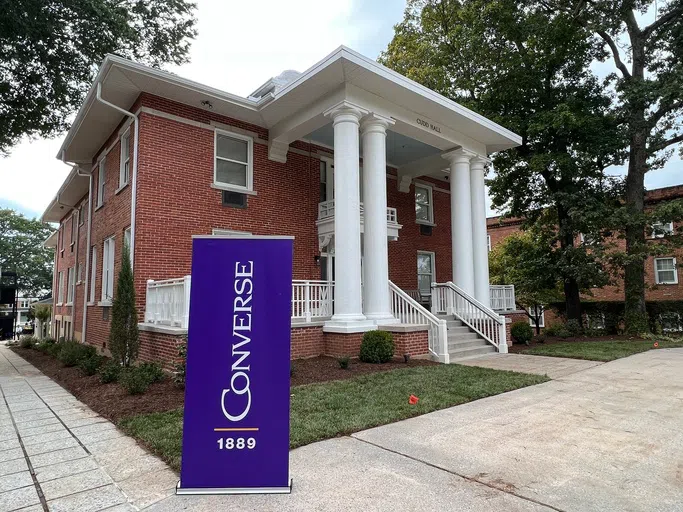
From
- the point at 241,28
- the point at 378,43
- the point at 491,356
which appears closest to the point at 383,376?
the point at 491,356

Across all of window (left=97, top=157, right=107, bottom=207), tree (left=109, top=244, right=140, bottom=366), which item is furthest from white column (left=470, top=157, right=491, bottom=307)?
window (left=97, top=157, right=107, bottom=207)

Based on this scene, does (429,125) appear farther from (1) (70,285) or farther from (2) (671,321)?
(1) (70,285)

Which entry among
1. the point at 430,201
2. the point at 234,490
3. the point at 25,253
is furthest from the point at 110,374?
the point at 25,253

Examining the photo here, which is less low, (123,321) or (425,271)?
(425,271)

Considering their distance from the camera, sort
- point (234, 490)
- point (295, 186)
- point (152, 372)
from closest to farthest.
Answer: point (234, 490) < point (152, 372) < point (295, 186)

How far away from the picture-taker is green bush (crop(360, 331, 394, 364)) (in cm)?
895

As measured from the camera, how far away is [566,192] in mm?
16312

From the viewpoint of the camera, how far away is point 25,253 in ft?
175

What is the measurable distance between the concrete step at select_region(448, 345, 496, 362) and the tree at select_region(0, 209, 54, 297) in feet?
187

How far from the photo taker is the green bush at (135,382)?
21.1 ft

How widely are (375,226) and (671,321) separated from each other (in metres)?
14.2

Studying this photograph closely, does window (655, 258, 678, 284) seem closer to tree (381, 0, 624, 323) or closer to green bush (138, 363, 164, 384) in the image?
tree (381, 0, 624, 323)

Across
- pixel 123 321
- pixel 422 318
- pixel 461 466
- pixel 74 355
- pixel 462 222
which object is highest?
pixel 462 222

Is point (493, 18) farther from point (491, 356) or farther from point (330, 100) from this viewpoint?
point (491, 356)
